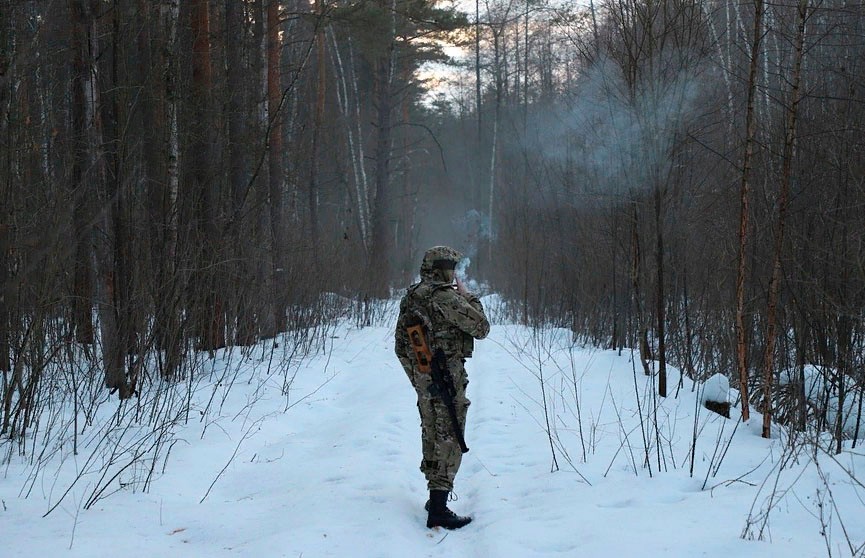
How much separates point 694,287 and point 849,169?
338cm

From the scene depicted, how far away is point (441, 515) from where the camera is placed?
4.34 meters

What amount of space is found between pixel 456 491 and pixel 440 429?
0.92m

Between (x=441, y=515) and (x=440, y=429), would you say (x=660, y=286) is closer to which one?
(x=440, y=429)

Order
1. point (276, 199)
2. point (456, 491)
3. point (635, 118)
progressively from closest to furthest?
point (456, 491) → point (635, 118) → point (276, 199)

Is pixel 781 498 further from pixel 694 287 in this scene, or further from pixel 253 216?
pixel 253 216

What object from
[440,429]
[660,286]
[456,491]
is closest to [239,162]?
[660,286]

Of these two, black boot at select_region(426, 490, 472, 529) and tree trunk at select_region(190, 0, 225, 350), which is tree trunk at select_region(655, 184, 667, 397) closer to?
black boot at select_region(426, 490, 472, 529)

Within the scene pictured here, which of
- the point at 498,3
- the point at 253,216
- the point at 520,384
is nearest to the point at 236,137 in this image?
the point at 253,216

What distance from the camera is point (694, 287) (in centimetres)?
927

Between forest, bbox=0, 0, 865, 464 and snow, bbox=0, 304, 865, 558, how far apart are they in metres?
0.64

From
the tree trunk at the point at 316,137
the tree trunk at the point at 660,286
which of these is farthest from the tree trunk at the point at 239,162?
the tree trunk at the point at 660,286

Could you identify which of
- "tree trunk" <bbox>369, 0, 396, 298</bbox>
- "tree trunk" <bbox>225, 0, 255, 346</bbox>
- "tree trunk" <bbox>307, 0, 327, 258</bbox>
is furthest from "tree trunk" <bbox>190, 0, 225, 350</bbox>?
"tree trunk" <bbox>369, 0, 396, 298</bbox>

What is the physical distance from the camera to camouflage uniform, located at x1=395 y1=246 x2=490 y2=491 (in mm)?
4441

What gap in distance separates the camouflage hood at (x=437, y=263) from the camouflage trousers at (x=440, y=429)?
0.53 m
